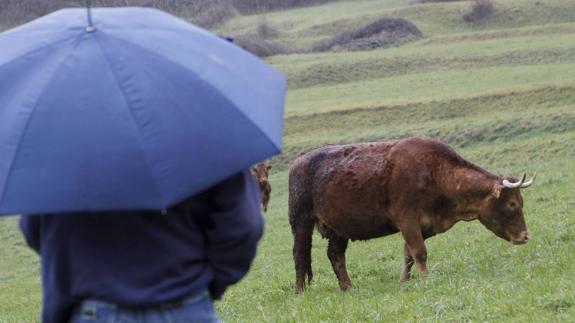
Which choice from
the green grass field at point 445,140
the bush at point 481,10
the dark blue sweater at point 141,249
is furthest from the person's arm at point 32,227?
the bush at point 481,10

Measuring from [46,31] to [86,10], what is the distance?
8.2 inches

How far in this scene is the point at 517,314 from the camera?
8305mm

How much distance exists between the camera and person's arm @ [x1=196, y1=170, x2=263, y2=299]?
448 centimetres

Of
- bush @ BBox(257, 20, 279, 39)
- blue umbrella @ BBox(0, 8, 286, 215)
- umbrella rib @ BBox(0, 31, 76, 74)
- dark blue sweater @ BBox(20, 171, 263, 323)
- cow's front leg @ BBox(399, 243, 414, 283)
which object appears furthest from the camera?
bush @ BBox(257, 20, 279, 39)

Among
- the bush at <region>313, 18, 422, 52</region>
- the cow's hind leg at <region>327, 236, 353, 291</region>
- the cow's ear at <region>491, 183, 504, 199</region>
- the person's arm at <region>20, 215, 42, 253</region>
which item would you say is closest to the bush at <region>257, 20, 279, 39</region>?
the bush at <region>313, 18, 422, 52</region>

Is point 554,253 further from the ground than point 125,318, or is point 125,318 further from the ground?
point 125,318

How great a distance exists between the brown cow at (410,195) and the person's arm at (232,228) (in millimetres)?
7509

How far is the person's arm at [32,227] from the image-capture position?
14.9 feet

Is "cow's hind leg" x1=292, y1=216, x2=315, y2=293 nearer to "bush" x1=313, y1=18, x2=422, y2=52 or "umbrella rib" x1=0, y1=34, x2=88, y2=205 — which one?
"umbrella rib" x1=0, y1=34, x2=88, y2=205

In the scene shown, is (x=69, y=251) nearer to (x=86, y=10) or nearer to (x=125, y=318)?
(x=125, y=318)

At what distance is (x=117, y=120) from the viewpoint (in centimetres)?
421

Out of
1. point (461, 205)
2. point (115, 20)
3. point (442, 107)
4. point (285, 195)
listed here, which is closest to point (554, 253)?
point (461, 205)

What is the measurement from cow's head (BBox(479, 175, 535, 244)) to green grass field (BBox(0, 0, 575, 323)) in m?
0.26

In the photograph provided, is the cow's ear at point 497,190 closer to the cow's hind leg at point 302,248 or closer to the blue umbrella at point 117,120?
the cow's hind leg at point 302,248
